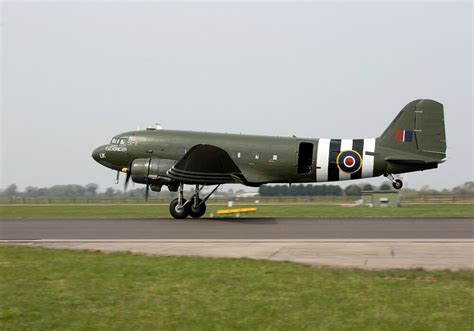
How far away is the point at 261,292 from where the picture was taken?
11.0 m

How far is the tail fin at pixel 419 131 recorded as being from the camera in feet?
102

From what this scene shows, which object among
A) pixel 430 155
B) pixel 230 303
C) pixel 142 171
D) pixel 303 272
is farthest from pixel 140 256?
pixel 430 155

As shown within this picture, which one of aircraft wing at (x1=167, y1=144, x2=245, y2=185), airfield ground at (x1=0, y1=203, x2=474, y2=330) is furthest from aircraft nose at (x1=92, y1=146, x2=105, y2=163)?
airfield ground at (x1=0, y1=203, x2=474, y2=330)

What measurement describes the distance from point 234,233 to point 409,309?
40.7ft

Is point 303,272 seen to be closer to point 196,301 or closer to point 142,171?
point 196,301

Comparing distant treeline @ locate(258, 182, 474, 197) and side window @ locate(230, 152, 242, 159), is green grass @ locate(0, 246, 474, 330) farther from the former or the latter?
distant treeline @ locate(258, 182, 474, 197)

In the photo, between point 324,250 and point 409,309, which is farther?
point 324,250

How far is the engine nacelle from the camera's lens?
29.6m

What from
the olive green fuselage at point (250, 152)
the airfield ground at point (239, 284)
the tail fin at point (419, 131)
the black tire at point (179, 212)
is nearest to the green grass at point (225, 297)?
the airfield ground at point (239, 284)

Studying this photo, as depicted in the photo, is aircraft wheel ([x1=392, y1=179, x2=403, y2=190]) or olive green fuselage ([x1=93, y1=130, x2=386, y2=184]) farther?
aircraft wheel ([x1=392, y1=179, x2=403, y2=190])

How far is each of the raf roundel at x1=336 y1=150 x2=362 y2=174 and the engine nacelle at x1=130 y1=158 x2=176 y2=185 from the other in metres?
8.95

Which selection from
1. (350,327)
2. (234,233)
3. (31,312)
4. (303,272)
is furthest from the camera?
(234,233)

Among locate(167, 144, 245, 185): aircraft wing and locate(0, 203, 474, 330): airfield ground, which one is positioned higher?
locate(167, 144, 245, 185): aircraft wing

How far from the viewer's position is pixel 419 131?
103ft
